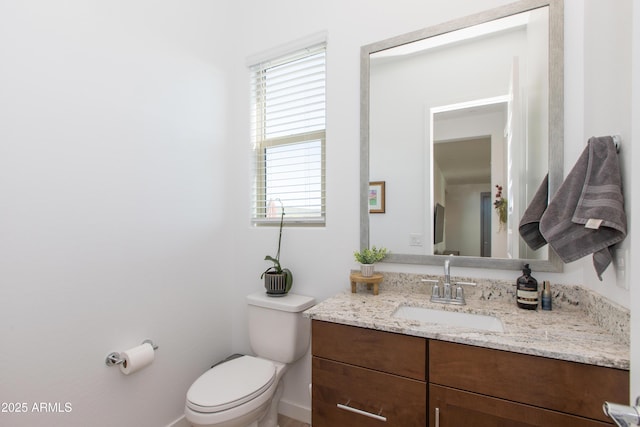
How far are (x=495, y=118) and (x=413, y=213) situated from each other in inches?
23.6

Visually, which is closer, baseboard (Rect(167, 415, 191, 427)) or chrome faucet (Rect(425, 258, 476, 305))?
chrome faucet (Rect(425, 258, 476, 305))

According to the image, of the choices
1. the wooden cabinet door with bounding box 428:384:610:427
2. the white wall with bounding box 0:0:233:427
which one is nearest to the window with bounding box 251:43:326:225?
the white wall with bounding box 0:0:233:427

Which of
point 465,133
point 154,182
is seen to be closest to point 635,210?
point 465,133

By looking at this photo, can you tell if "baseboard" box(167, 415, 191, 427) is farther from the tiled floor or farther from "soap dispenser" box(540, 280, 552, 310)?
"soap dispenser" box(540, 280, 552, 310)

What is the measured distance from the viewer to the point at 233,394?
1342 millimetres

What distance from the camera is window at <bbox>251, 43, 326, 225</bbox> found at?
1849mm

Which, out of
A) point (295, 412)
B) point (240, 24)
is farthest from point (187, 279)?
point (240, 24)

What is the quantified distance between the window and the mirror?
34 cm

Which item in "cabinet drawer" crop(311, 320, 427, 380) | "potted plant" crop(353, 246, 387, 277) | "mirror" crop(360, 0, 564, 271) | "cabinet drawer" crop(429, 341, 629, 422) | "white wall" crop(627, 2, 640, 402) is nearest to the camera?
"white wall" crop(627, 2, 640, 402)

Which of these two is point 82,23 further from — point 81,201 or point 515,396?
point 515,396

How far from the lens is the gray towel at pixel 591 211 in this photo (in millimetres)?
894

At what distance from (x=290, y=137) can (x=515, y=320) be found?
1.59m

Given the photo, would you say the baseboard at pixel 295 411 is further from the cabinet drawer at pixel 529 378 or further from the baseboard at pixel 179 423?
the cabinet drawer at pixel 529 378

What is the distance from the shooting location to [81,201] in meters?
1.28
